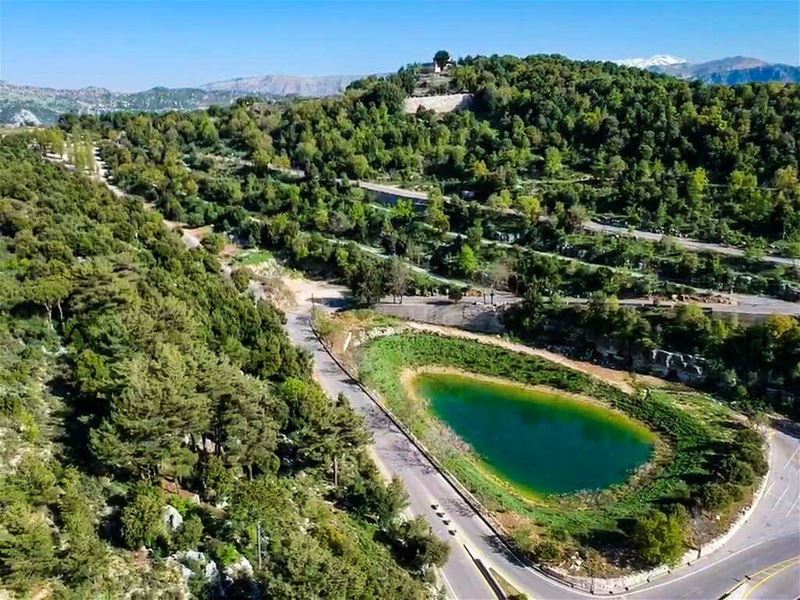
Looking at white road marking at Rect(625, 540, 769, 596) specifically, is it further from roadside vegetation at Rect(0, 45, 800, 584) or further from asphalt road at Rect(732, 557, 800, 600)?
asphalt road at Rect(732, 557, 800, 600)

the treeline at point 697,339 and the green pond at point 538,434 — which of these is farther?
the treeline at point 697,339

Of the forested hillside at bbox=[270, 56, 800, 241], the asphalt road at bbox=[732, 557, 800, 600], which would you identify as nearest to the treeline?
the asphalt road at bbox=[732, 557, 800, 600]

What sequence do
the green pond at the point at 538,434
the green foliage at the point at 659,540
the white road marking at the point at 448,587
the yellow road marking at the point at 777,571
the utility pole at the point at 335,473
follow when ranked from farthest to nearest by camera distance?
the green pond at the point at 538,434 < the utility pole at the point at 335,473 < the green foliage at the point at 659,540 < the yellow road marking at the point at 777,571 < the white road marking at the point at 448,587

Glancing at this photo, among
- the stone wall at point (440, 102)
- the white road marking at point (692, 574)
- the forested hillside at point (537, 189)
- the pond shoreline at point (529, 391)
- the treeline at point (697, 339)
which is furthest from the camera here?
the stone wall at point (440, 102)

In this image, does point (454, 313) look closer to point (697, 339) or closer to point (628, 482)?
point (697, 339)

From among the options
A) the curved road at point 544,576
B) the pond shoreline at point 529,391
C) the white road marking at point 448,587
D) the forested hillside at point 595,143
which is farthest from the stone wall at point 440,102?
the white road marking at point 448,587

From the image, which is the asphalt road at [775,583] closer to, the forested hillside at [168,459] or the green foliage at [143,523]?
the forested hillside at [168,459]

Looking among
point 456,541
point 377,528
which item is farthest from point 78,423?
point 456,541
